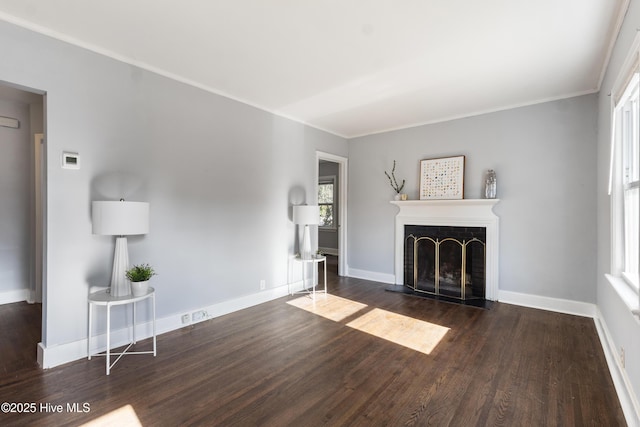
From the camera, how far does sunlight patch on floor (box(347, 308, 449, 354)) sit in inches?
111

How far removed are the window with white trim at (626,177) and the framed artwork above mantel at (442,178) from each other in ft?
6.24

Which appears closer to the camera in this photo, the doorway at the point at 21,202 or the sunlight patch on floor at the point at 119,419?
the sunlight patch on floor at the point at 119,419

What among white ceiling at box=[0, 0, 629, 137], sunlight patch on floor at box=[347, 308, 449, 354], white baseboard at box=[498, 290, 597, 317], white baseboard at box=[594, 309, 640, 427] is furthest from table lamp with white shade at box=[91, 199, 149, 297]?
white baseboard at box=[498, 290, 597, 317]

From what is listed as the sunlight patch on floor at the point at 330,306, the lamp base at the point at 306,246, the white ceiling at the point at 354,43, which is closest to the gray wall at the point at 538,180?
the white ceiling at the point at 354,43

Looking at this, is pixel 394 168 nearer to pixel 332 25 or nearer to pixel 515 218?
pixel 515 218

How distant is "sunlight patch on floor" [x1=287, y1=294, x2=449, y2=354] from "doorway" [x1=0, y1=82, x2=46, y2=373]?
332 cm

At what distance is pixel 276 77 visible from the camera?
10.3 feet

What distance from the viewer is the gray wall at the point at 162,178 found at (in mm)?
2389

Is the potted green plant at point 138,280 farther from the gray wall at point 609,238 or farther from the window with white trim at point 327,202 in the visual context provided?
the window with white trim at point 327,202

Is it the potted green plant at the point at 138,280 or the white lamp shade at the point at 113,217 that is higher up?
the white lamp shade at the point at 113,217

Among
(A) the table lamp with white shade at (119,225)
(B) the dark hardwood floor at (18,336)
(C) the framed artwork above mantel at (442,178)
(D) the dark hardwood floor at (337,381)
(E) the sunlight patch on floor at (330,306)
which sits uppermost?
(C) the framed artwork above mantel at (442,178)

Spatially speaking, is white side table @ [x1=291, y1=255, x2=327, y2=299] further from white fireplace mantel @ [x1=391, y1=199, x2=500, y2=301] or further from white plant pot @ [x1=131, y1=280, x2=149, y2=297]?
white plant pot @ [x1=131, y1=280, x2=149, y2=297]

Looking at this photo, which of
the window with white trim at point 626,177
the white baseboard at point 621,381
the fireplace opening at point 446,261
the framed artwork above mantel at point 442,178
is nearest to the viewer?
the white baseboard at point 621,381

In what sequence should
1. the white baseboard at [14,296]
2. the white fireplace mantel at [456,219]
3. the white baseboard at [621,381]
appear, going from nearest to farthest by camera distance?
the white baseboard at [621,381] < the white baseboard at [14,296] < the white fireplace mantel at [456,219]
